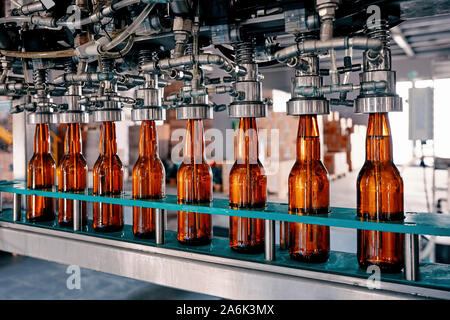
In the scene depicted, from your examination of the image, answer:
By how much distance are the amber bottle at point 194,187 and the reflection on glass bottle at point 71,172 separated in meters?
0.31

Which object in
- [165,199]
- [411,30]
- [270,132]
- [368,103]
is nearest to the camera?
[368,103]

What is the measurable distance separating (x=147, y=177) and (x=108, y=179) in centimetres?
11

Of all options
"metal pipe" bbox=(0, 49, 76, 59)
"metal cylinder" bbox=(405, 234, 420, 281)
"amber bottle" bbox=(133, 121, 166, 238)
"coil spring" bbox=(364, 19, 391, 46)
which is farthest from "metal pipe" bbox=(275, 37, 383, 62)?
"metal pipe" bbox=(0, 49, 76, 59)

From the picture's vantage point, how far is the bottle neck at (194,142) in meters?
0.80

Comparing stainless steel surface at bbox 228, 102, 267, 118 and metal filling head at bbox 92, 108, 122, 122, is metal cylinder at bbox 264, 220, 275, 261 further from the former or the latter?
metal filling head at bbox 92, 108, 122, 122

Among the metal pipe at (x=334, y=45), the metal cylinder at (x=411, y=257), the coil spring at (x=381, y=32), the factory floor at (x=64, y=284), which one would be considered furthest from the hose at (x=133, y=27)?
the factory floor at (x=64, y=284)

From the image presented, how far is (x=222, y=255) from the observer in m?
0.73

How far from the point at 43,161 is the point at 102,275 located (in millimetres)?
2028

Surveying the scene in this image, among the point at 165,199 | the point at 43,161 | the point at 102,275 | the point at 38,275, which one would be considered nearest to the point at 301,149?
the point at 165,199

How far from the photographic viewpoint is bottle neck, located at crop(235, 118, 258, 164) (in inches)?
29.3

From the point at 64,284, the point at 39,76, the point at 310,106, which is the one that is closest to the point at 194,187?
the point at 310,106

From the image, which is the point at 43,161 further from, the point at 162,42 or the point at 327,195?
the point at 327,195

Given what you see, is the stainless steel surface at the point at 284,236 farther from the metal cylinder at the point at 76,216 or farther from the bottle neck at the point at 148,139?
the metal cylinder at the point at 76,216
